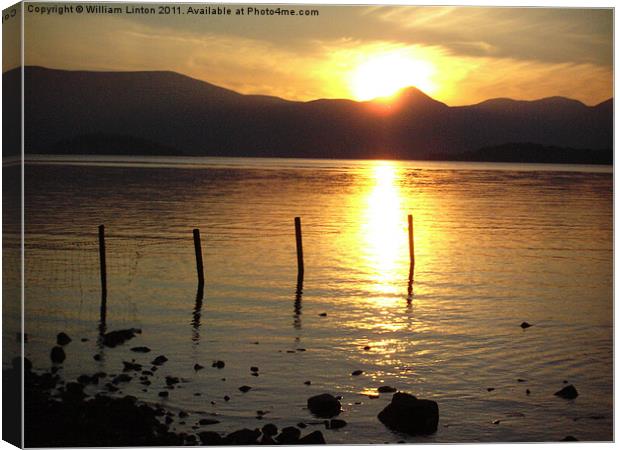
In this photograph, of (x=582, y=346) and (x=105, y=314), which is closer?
(x=582, y=346)

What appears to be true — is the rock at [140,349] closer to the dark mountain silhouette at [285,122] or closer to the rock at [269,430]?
the dark mountain silhouette at [285,122]

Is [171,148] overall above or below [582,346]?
above

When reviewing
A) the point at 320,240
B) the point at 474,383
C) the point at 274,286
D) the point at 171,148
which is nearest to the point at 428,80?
the point at 474,383

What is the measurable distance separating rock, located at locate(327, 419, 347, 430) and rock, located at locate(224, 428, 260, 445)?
3.27 ft

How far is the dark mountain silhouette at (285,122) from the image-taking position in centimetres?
1034

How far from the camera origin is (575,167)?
10.9 m

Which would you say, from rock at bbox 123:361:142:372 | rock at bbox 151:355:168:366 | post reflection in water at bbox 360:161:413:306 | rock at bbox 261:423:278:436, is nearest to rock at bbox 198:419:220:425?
rock at bbox 261:423:278:436

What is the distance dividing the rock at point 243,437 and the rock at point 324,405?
1207mm

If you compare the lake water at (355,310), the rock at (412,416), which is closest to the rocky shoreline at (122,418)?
the rock at (412,416)

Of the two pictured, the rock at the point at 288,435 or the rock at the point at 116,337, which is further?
the rock at the point at 116,337

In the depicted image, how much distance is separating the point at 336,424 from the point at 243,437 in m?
1.35

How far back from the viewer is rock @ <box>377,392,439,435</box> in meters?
9.74

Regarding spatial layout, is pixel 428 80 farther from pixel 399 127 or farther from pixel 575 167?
pixel 575 167

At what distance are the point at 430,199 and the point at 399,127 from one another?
39.5m
